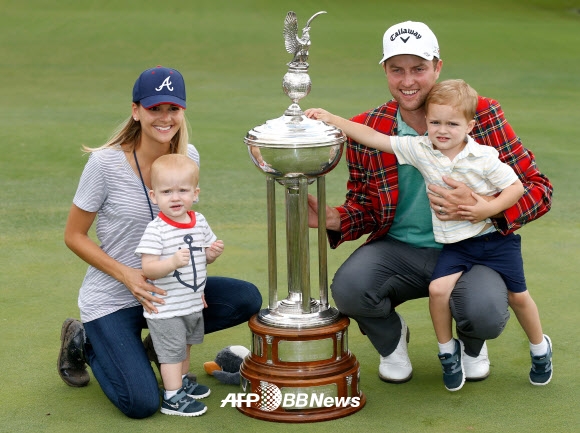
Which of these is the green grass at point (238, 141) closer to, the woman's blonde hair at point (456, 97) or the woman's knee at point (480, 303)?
the woman's knee at point (480, 303)

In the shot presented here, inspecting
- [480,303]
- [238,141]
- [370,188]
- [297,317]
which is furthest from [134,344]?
[238,141]

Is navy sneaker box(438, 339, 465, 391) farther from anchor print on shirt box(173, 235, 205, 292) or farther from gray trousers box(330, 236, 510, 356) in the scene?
anchor print on shirt box(173, 235, 205, 292)

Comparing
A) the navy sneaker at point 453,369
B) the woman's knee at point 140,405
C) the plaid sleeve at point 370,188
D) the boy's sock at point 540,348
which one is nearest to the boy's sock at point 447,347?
the navy sneaker at point 453,369

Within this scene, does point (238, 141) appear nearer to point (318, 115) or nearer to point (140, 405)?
point (318, 115)

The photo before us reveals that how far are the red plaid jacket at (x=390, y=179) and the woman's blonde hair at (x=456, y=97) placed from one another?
22 cm

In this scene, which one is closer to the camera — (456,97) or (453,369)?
(456,97)

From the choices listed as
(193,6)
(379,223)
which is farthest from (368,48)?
(379,223)

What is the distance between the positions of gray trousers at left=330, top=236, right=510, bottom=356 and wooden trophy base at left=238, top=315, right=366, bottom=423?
0.81 ft

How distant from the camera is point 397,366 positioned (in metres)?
4.11

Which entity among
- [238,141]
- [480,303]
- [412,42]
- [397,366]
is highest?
[412,42]

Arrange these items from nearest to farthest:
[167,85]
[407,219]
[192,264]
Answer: [192,264] → [167,85] → [407,219]

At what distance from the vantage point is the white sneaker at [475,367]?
4.09 metres

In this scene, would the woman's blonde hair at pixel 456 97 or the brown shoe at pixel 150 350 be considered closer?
the woman's blonde hair at pixel 456 97

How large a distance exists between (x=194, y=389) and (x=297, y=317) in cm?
47
